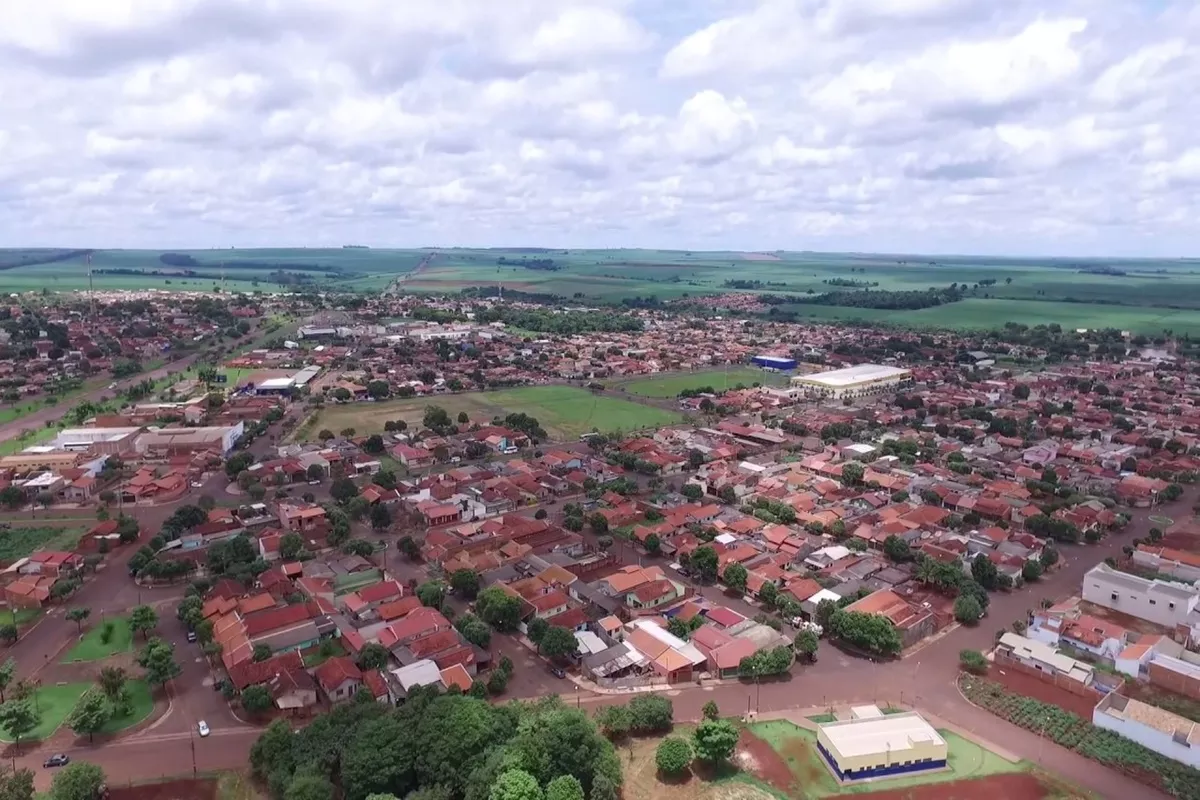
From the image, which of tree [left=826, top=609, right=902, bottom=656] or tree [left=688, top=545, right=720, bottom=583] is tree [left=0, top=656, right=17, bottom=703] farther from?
tree [left=826, top=609, right=902, bottom=656]

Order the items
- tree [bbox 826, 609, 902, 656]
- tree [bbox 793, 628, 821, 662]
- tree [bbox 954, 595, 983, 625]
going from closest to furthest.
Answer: tree [bbox 793, 628, 821, 662] < tree [bbox 826, 609, 902, 656] < tree [bbox 954, 595, 983, 625]

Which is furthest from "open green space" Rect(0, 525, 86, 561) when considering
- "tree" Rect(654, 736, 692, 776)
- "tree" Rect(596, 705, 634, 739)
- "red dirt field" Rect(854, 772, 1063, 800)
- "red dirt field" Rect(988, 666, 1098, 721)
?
"red dirt field" Rect(988, 666, 1098, 721)

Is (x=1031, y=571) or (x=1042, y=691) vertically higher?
(x=1031, y=571)

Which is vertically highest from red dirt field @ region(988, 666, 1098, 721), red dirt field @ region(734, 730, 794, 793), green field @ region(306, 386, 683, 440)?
green field @ region(306, 386, 683, 440)

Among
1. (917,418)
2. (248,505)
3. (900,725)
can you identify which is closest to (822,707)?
(900,725)

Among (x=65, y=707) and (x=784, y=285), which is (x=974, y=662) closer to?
(x=65, y=707)

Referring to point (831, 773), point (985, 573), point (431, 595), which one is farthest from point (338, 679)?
point (985, 573)

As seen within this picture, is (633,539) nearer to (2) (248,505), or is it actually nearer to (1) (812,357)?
(2) (248,505)
